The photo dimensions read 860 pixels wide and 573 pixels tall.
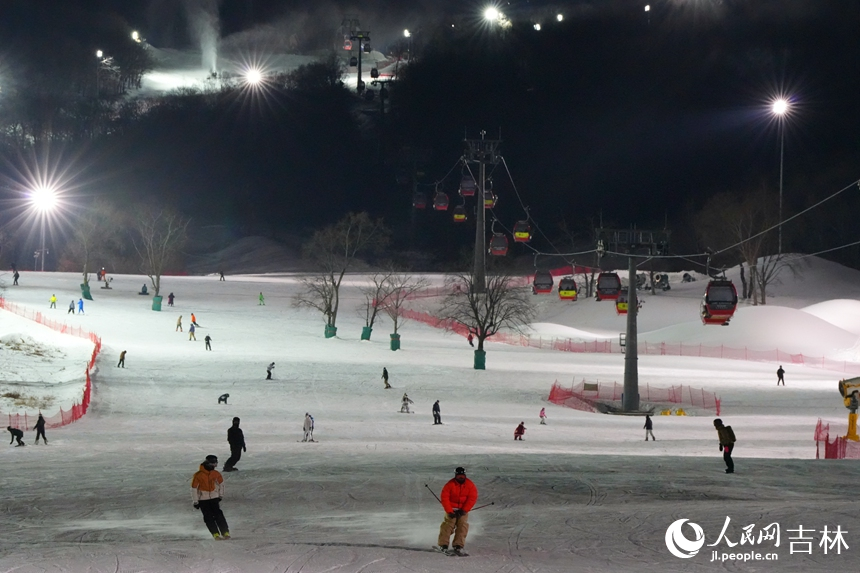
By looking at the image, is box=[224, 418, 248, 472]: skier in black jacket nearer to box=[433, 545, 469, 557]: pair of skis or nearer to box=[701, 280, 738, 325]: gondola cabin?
box=[433, 545, 469, 557]: pair of skis

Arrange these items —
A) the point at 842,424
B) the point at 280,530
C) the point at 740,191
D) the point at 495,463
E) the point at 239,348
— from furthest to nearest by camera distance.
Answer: the point at 740,191, the point at 239,348, the point at 842,424, the point at 495,463, the point at 280,530

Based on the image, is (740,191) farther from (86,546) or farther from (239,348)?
(86,546)

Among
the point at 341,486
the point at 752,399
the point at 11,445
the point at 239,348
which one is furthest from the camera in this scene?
the point at 239,348

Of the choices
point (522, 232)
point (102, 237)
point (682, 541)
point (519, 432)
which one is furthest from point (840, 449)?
point (102, 237)

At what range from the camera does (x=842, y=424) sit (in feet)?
87.9

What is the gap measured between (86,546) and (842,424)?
22.8 metres

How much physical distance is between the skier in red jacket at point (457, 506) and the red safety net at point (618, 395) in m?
22.3

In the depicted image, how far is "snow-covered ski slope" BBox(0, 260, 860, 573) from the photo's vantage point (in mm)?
10453

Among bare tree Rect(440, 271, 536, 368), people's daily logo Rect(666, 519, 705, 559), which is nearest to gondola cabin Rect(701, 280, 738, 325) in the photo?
bare tree Rect(440, 271, 536, 368)

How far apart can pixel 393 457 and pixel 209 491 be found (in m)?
8.69

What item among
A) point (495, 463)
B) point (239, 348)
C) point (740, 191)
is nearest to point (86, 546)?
point (495, 463)

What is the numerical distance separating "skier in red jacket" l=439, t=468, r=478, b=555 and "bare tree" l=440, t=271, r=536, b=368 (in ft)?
95.4

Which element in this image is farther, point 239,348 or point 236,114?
point 236,114

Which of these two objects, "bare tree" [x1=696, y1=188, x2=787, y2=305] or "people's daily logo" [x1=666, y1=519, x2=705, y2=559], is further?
"bare tree" [x1=696, y1=188, x2=787, y2=305]
